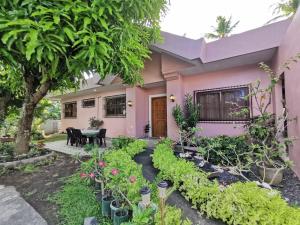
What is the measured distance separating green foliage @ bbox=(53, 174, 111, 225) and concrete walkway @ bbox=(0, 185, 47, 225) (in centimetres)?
38

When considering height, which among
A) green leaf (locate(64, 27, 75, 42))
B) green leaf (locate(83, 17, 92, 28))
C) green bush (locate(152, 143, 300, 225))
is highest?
green leaf (locate(83, 17, 92, 28))

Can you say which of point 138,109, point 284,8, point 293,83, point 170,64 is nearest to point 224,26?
point 284,8

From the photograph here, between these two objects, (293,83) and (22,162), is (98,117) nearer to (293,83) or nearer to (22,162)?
(22,162)

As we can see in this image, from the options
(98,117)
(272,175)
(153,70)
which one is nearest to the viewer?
(272,175)

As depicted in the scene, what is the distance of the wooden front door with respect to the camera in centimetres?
1031

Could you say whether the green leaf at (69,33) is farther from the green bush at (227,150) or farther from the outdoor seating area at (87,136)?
the outdoor seating area at (87,136)

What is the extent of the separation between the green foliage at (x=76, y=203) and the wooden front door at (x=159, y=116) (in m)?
6.27

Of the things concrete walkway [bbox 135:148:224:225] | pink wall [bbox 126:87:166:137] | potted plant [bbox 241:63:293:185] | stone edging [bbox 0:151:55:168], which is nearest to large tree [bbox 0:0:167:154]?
concrete walkway [bbox 135:148:224:225]

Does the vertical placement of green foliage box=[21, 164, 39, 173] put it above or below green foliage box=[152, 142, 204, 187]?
below

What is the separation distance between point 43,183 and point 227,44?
7.17m

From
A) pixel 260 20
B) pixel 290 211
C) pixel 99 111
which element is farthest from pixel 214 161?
pixel 260 20

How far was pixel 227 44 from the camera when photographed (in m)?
6.65

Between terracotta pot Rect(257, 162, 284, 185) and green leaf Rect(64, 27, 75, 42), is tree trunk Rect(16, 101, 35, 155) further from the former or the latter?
terracotta pot Rect(257, 162, 284, 185)

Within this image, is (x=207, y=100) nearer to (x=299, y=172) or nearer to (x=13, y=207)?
(x=299, y=172)
